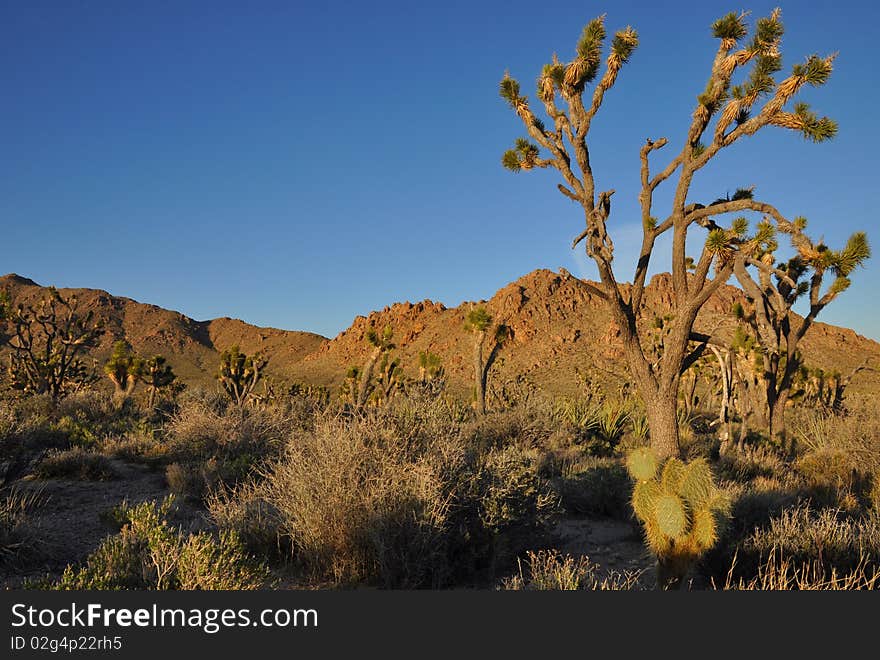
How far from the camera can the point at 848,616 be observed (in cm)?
369

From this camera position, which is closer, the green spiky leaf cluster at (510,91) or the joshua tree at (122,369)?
the green spiky leaf cluster at (510,91)

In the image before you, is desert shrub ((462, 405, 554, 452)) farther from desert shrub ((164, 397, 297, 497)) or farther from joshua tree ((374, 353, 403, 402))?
joshua tree ((374, 353, 403, 402))

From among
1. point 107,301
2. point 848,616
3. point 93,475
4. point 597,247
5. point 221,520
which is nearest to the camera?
point 848,616

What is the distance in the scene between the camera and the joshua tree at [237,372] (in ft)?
88.6

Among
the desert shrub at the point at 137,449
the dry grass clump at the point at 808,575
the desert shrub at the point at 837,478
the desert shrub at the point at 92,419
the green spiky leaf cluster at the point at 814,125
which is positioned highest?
the green spiky leaf cluster at the point at 814,125

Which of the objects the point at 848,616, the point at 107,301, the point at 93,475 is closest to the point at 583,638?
the point at 848,616

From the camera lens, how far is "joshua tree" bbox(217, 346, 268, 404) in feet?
88.6

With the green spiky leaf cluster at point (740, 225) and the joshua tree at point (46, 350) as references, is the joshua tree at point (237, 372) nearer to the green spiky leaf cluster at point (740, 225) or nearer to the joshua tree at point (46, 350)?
the joshua tree at point (46, 350)

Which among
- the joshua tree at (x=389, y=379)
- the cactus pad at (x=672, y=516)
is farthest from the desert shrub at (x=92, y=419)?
the joshua tree at (x=389, y=379)

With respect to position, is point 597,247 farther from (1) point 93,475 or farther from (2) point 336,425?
(1) point 93,475

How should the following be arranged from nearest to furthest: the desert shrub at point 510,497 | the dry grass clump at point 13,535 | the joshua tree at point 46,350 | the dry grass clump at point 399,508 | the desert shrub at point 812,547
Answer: the dry grass clump at point 13,535 < the dry grass clump at point 399,508 < the desert shrub at point 812,547 < the desert shrub at point 510,497 < the joshua tree at point 46,350

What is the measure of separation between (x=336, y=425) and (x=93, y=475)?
4.65 m

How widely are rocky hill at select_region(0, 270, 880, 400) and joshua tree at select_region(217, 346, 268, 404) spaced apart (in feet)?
85.0

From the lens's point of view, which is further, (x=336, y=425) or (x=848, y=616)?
(x=336, y=425)
